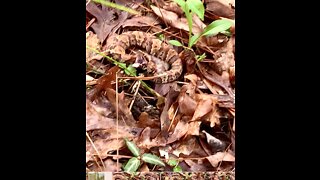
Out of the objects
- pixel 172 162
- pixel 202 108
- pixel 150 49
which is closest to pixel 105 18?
pixel 150 49

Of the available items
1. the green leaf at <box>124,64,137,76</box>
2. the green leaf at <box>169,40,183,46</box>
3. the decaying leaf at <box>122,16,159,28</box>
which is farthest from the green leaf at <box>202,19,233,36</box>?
the green leaf at <box>124,64,137,76</box>

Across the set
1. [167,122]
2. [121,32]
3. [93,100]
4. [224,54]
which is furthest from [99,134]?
[224,54]

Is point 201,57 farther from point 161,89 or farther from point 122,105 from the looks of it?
point 122,105

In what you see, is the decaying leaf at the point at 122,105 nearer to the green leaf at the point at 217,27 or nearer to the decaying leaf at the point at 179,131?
the decaying leaf at the point at 179,131

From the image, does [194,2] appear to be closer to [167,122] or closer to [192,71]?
[192,71]

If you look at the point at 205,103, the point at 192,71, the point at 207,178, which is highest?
the point at 192,71

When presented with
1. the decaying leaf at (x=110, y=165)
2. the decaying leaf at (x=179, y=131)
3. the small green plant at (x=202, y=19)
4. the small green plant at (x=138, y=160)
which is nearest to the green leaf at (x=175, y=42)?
the small green plant at (x=202, y=19)
